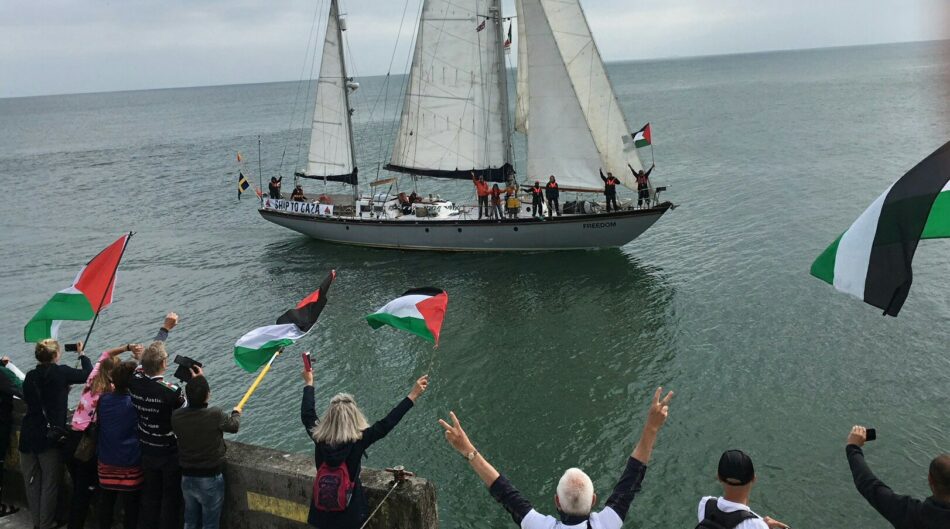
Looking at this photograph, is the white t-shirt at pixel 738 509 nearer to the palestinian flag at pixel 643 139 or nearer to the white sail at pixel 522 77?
the palestinian flag at pixel 643 139

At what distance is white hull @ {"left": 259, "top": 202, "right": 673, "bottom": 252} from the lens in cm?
3203

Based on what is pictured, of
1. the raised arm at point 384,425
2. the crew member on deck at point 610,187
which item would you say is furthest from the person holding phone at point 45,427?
the crew member on deck at point 610,187

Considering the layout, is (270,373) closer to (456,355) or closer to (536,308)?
(456,355)

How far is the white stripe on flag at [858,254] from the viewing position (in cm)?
736

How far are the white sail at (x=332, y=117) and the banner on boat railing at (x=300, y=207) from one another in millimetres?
1739

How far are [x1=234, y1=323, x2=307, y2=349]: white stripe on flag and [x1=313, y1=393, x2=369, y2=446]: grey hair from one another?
3640 mm

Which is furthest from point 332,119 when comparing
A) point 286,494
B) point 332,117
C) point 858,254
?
point 858,254

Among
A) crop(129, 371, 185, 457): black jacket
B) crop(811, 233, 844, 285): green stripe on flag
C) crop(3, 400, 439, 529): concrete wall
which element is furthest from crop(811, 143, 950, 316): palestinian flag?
crop(129, 371, 185, 457): black jacket

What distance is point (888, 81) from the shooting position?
457 ft

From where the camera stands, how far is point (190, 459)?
7.28 metres

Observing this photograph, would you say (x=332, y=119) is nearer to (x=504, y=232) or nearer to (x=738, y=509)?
(x=504, y=232)

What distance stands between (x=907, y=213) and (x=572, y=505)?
16.9ft

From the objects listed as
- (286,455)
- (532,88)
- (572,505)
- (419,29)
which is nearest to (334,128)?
(419,29)

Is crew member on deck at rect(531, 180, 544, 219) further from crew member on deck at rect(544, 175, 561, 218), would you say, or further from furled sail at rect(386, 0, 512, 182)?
furled sail at rect(386, 0, 512, 182)
